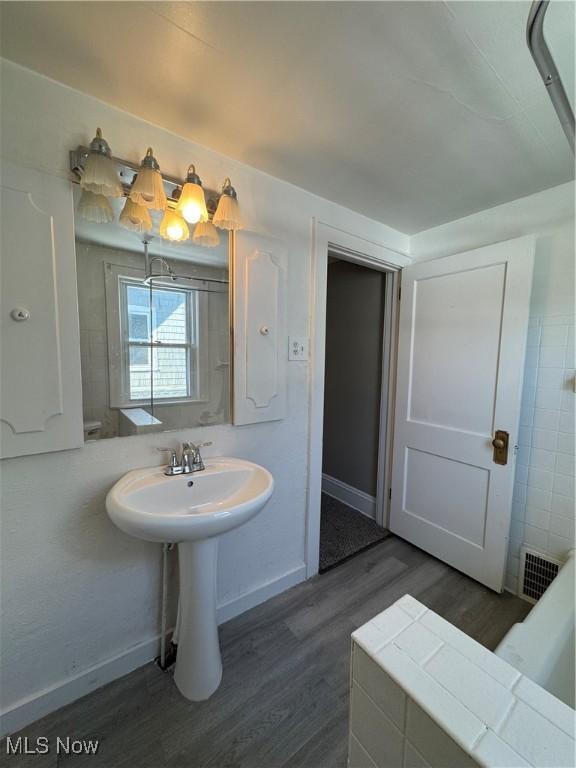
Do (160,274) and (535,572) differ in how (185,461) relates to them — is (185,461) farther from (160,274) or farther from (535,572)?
(535,572)

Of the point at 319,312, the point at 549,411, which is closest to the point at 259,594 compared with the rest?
the point at 319,312

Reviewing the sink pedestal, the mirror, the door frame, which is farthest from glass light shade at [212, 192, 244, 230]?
the sink pedestal

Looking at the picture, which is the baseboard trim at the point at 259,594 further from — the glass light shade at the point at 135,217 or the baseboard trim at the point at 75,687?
the glass light shade at the point at 135,217

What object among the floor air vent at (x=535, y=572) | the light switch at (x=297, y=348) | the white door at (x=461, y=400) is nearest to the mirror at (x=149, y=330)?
the light switch at (x=297, y=348)

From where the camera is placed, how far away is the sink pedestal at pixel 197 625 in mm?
1192

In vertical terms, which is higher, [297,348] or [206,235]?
[206,235]

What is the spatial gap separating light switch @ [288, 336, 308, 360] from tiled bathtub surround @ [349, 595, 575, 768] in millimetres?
1215

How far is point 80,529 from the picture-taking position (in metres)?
1.17

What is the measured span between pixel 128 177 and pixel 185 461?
43.0 inches

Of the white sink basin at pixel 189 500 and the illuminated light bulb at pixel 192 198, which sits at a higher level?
the illuminated light bulb at pixel 192 198

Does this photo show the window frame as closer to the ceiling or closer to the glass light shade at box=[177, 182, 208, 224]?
the glass light shade at box=[177, 182, 208, 224]

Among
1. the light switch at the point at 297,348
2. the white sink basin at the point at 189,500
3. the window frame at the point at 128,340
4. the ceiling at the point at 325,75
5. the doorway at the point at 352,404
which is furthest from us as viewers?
the doorway at the point at 352,404

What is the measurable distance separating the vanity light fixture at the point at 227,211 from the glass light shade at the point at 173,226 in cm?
14

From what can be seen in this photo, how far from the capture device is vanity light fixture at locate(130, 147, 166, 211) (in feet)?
3.63
